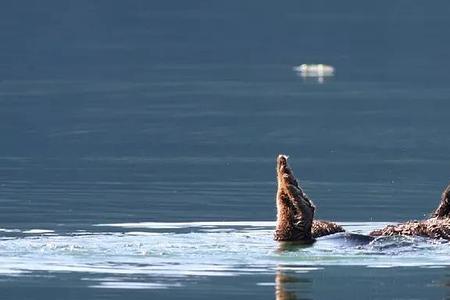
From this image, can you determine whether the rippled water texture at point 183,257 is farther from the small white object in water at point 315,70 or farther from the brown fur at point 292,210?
the small white object in water at point 315,70

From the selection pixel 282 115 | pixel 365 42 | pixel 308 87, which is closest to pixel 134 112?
pixel 282 115

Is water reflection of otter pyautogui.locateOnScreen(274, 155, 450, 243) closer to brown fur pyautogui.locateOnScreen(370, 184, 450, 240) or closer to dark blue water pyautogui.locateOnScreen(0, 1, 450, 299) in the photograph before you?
brown fur pyautogui.locateOnScreen(370, 184, 450, 240)

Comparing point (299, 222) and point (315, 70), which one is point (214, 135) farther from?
point (315, 70)

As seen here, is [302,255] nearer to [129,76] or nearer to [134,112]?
[134,112]

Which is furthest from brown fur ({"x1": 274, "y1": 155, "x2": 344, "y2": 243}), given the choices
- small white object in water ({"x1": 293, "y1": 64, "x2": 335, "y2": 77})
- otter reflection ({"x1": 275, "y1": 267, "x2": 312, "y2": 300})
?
small white object in water ({"x1": 293, "y1": 64, "x2": 335, "y2": 77})

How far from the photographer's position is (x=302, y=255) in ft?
53.8

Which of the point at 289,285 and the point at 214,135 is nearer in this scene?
the point at 289,285

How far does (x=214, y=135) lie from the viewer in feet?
101

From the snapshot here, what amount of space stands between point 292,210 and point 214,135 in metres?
14.1

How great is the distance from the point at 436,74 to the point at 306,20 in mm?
33968

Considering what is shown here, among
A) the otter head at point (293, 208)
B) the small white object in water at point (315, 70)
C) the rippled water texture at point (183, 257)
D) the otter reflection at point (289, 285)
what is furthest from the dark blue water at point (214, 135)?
the otter head at point (293, 208)

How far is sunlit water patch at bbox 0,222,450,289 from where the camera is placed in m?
15.8

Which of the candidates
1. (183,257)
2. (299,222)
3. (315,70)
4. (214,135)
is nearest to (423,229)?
(299,222)

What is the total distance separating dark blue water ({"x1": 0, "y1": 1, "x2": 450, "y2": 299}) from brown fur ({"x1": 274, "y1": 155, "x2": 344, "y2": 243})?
95cm
